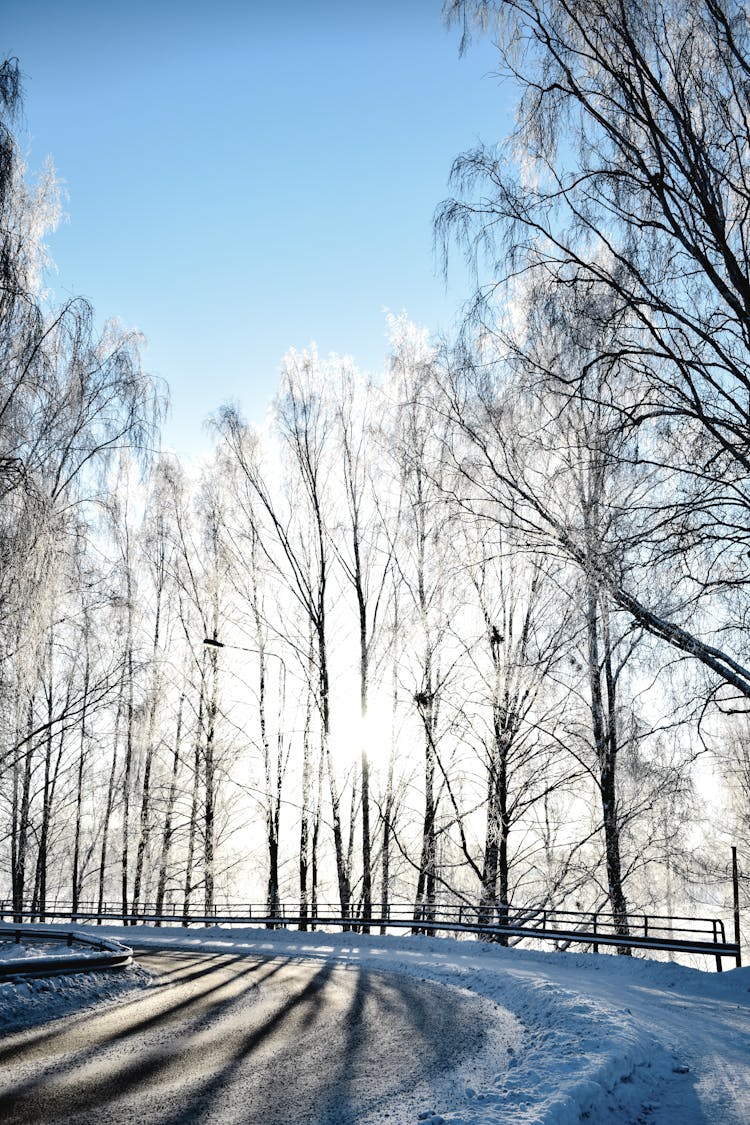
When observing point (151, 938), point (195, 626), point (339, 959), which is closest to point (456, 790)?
point (339, 959)

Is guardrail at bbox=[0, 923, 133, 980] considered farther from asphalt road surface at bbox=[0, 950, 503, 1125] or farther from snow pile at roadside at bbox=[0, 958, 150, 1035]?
asphalt road surface at bbox=[0, 950, 503, 1125]

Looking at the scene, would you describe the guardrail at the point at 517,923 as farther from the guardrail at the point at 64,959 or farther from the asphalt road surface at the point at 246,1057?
the guardrail at the point at 64,959

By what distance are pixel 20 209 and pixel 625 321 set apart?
1029 centimetres

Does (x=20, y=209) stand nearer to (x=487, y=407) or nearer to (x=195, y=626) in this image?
(x=487, y=407)

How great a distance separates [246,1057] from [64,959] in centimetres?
512

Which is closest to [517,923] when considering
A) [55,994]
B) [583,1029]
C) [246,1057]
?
[55,994]

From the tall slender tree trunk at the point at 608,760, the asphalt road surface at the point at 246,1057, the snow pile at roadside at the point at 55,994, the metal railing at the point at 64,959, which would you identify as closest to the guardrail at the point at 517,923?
the tall slender tree trunk at the point at 608,760

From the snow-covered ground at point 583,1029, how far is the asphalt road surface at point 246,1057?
39 cm

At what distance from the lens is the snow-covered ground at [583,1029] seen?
5.54 metres

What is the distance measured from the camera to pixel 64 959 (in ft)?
36.7

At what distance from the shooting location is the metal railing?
33.9 ft

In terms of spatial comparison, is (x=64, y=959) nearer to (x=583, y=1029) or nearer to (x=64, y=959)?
(x=64, y=959)

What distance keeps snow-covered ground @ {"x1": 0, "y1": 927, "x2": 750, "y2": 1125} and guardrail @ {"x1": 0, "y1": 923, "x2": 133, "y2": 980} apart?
23 cm

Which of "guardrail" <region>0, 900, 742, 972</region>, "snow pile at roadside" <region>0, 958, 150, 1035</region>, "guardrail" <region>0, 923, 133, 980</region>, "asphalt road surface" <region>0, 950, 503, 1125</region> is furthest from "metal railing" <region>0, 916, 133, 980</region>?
"guardrail" <region>0, 900, 742, 972</region>
